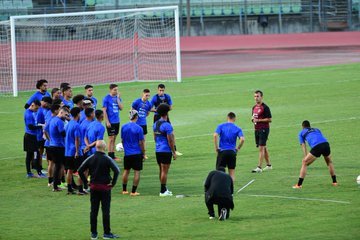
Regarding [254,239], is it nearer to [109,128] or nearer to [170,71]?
[109,128]

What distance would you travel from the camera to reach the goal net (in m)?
48.8

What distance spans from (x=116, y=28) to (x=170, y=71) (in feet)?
20.0

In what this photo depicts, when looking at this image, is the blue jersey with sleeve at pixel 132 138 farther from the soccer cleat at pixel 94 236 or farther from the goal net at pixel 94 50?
the goal net at pixel 94 50

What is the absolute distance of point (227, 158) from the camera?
2062cm

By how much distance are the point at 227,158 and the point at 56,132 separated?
4.02 metres

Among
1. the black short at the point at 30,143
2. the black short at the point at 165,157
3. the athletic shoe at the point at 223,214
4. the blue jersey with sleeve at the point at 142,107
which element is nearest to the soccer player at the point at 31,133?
the black short at the point at 30,143

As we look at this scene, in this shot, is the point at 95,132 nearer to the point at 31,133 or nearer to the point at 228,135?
the point at 228,135

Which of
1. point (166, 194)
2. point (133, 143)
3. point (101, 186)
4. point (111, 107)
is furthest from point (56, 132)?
point (101, 186)

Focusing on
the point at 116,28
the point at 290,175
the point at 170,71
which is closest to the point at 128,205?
the point at 290,175

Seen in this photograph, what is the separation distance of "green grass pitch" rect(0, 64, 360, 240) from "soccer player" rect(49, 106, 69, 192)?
0.62m

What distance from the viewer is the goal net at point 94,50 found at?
4878 cm

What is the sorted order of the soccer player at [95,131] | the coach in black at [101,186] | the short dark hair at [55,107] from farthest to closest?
the short dark hair at [55,107] < the soccer player at [95,131] < the coach in black at [101,186]

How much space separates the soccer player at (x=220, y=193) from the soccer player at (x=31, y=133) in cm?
703

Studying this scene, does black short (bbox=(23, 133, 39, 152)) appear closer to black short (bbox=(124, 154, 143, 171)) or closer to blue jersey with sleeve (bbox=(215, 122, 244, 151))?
black short (bbox=(124, 154, 143, 171))
